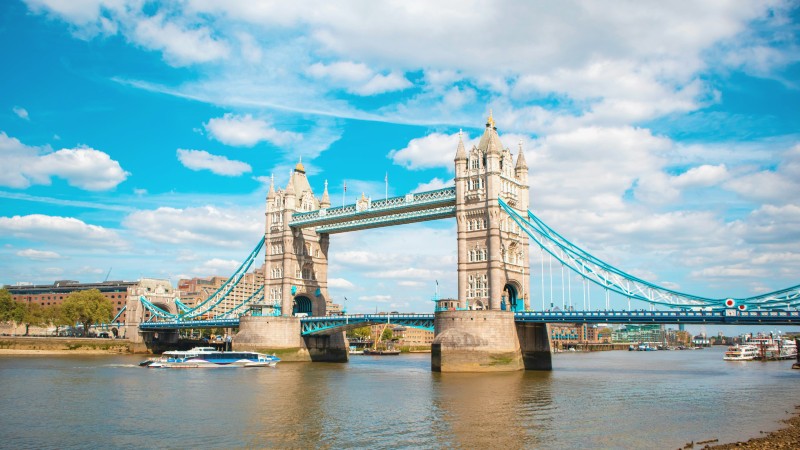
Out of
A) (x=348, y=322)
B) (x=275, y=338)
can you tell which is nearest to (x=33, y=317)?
(x=275, y=338)

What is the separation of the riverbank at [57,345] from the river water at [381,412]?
48.0 m

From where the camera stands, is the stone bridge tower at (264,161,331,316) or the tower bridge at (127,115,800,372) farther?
the stone bridge tower at (264,161,331,316)

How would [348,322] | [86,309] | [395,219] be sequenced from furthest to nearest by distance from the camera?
1. [86,309]
2. [348,322]
3. [395,219]

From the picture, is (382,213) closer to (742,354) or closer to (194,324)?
(194,324)

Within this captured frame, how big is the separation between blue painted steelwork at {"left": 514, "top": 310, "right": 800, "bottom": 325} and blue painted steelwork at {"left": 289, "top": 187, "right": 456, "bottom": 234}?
16.9m

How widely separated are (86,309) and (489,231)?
268ft

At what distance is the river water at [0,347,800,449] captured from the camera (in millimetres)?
27062

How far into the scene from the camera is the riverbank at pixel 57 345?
96.7m

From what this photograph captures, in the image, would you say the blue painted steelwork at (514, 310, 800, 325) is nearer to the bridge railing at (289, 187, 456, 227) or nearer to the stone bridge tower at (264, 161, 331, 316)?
the bridge railing at (289, 187, 456, 227)

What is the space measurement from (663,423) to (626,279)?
107ft

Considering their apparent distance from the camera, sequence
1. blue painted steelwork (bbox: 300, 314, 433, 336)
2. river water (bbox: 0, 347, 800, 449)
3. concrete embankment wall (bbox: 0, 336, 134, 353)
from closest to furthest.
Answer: river water (bbox: 0, 347, 800, 449), blue painted steelwork (bbox: 300, 314, 433, 336), concrete embankment wall (bbox: 0, 336, 134, 353)

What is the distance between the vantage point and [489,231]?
68.0 metres

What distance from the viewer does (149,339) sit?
11569 centimetres

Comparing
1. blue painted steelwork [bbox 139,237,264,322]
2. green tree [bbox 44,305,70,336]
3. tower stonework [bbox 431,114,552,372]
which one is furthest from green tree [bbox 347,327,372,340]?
tower stonework [bbox 431,114,552,372]
